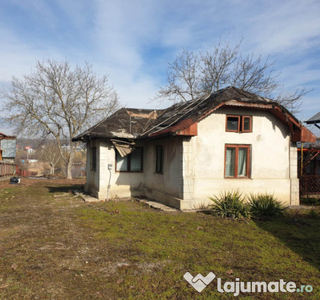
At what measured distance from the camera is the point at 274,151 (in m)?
12.0

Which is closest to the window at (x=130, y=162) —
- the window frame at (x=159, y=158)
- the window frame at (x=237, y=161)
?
the window frame at (x=159, y=158)

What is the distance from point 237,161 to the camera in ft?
→ 37.9

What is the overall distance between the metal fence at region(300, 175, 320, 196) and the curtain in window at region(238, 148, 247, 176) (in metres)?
3.75

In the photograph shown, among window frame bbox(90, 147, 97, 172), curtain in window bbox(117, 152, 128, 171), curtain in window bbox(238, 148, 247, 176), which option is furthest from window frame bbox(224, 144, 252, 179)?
window frame bbox(90, 147, 97, 172)

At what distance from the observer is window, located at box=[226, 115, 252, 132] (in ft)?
37.8

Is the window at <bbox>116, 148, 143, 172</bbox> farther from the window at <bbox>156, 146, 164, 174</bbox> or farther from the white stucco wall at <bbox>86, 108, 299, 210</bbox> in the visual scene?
the white stucco wall at <bbox>86, 108, 299, 210</bbox>

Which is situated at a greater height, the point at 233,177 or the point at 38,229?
the point at 233,177

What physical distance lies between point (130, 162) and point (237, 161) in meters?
5.51

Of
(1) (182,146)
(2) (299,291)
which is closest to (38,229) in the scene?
(1) (182,146)

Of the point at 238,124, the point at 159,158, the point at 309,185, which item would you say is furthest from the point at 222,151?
the point at 309,185

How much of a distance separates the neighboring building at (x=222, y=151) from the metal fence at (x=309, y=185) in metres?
1.58

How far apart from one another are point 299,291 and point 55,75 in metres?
32.8

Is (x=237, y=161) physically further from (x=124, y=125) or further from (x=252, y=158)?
(x=124, y=125)

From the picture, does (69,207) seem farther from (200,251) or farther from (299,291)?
(299,291)
